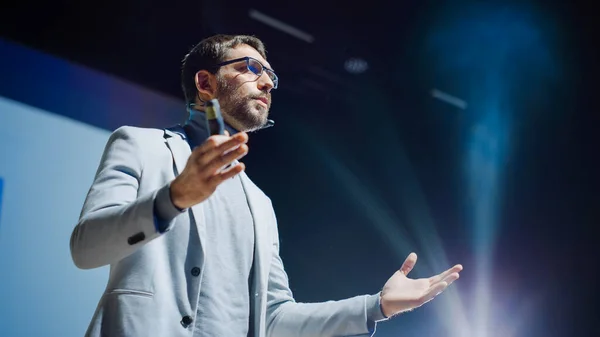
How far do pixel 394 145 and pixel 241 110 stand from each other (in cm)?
262

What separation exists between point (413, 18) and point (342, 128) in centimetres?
90

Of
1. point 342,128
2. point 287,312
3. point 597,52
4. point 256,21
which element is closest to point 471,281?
point 342,128

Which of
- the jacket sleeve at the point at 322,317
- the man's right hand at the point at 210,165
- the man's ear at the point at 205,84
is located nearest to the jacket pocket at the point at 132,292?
the man's right hand at the point at 210,165

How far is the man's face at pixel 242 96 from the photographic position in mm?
2014

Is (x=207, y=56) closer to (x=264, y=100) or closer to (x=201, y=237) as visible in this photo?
(x=264, y=100)

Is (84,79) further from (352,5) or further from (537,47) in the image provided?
(537,47)

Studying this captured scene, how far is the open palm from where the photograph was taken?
5.94 feet

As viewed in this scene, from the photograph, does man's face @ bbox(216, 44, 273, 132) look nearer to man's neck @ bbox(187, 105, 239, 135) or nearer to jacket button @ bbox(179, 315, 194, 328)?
man's neck @ bbox(187, 105, 239, 135)

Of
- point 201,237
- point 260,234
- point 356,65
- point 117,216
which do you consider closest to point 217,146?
point 117,216

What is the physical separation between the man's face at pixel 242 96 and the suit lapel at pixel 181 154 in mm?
189

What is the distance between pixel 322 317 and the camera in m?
1.88

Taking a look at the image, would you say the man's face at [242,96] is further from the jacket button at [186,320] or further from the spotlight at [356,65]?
the spotlight at [356,65]

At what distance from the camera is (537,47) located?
4.14 meters

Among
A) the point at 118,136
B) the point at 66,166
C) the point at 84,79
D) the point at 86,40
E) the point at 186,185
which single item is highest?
the point at 86,40
